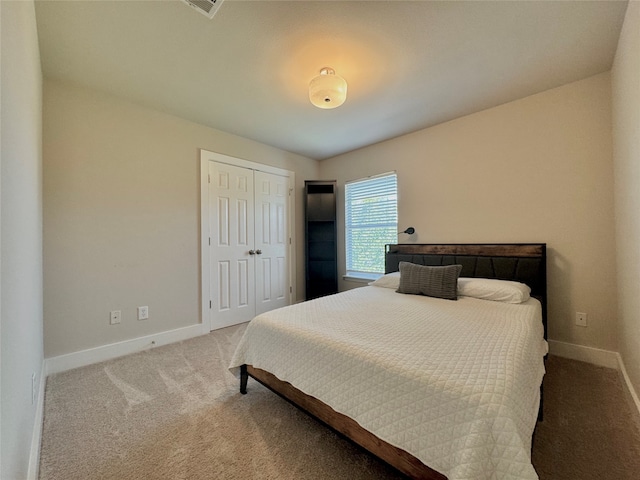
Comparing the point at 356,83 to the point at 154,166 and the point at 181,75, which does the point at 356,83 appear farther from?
the point at 154,166

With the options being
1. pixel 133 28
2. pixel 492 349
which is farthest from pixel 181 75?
pixel 492 349

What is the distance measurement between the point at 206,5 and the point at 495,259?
9.78 feet

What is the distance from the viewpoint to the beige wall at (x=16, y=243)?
86 centimetres

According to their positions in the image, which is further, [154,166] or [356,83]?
[154,166]

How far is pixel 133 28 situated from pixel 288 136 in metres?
1.87

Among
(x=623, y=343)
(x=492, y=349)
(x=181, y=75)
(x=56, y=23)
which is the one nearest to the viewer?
(x=492, y=349)

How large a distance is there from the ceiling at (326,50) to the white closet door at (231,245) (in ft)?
2.88

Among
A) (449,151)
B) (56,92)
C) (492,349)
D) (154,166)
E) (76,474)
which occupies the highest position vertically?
(56,92)

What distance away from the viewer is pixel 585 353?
2.23 meters

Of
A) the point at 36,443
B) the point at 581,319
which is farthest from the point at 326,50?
the point at 581,319

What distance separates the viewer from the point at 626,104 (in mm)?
1704

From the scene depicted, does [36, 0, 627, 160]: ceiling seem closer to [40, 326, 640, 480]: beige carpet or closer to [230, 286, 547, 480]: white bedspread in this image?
[230, 286, 547, 480]: white bedspread

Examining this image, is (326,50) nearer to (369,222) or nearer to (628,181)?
(628,181)

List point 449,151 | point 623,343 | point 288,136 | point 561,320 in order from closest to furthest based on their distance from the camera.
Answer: point 623,343
point 561,320
point 449,151
point 288,136
